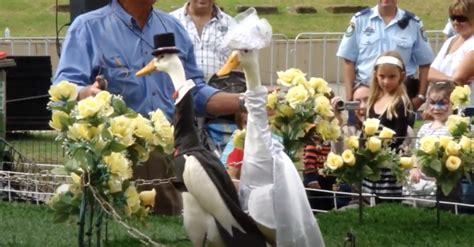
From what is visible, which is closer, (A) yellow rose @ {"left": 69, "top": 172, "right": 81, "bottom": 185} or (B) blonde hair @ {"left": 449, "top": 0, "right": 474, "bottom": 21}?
(A) yellow rose @ {"left": 69, "top": 172, "right": 81, "bottom": 185}

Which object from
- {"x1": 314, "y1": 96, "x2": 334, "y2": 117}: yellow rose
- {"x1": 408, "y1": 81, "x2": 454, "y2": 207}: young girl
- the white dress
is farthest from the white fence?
→ {"x1": 314, "y1": 96, "x2": 334, "y2": 117}: yellow rose

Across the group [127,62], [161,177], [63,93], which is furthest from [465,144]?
[63,93]

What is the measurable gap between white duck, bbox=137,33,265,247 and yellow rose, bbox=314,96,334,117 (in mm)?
1378

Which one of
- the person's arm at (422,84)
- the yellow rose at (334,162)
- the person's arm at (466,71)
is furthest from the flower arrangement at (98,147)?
the person's arm at (422,84)

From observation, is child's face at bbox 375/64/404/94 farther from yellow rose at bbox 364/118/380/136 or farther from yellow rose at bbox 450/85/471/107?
yellow rose at bbox 364/118/380/136

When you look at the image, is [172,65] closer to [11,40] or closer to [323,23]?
[11,40]

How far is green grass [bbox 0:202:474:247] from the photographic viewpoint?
741 cm

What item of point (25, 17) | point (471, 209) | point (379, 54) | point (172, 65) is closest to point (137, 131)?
point (172, 65)

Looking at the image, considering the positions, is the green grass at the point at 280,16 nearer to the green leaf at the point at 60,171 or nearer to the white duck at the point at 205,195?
the green leaf at the point at 60,171

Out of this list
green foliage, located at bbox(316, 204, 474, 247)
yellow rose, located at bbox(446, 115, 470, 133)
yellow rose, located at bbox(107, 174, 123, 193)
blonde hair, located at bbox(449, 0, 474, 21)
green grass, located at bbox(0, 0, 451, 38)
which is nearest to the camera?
yellow rose, located at bbox(107, 174, 123, 193)

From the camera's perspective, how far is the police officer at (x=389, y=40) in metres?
11.1

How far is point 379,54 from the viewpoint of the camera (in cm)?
1112

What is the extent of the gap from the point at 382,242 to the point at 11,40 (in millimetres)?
10449

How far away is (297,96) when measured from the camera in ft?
23.8
